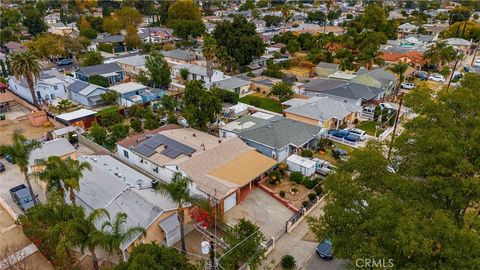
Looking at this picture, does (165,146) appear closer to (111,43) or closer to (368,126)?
(368,126)

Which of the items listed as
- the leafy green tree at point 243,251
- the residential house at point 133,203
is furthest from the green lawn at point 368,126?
the residential house at point 133,203

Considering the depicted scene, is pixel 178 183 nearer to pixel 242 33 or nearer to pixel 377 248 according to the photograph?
pixel 377 248

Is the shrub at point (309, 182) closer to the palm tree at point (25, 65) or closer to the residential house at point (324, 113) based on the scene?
the residential house at point (324, 113)

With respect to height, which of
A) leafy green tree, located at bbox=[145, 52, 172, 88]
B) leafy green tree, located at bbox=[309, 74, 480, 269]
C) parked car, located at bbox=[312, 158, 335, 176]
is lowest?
parked car, located at bbox=[312, 158, 335, 176]

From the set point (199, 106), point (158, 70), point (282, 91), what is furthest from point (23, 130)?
point (282, 91)

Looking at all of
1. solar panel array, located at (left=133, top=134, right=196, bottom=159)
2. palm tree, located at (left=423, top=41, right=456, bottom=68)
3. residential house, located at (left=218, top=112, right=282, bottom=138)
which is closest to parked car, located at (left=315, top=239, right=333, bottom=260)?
solar panel array, located at (left=133, top=134, right=196, bottom=159)

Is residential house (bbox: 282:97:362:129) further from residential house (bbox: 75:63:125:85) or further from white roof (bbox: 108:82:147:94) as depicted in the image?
residential house (bbox: 75:63:125:85)

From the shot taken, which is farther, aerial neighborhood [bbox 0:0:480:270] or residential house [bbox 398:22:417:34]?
residential house [bbox 398:22:417:34]
